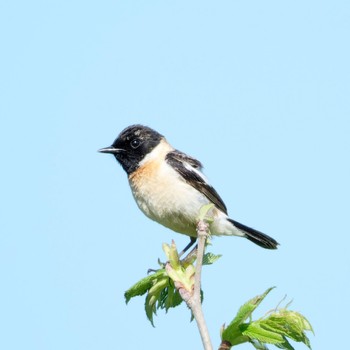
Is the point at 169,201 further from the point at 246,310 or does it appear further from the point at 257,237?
the point at 246,310

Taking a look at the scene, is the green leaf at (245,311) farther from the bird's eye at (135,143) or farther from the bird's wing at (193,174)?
the bird's eye at (135,143)

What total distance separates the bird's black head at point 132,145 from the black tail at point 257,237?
45.9 inches

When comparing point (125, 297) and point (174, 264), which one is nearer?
point (174, 264)

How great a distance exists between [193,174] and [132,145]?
0.83 metres

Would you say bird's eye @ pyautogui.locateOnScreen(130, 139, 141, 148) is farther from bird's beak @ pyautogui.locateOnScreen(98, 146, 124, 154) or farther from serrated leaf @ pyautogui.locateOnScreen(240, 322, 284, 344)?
serrated leaf @ pyautogui.locateOnScreen(240, 322, 284, 344)

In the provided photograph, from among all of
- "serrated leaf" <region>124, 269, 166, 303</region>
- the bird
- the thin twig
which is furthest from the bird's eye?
the thin twig

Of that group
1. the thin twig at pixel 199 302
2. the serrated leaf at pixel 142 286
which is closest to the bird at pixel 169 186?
the serrated leaf at pixel 142 286

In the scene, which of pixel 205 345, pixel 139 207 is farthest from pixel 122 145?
pixel 205 345

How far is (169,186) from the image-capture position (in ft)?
22.5

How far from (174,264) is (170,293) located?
239 mm

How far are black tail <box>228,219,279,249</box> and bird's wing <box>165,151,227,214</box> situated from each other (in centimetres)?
22

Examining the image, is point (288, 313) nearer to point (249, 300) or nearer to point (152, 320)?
point (249, 300)

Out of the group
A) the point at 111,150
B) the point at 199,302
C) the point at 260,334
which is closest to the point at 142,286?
the point at 260,334

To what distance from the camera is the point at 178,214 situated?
6762 millimetres
